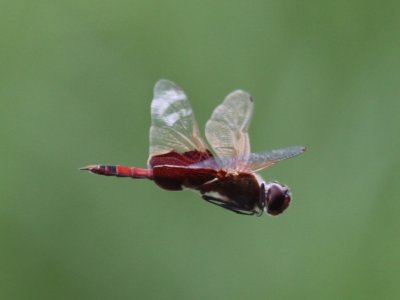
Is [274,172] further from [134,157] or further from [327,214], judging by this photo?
[134,157]

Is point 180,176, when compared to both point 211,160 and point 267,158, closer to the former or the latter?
point 211,160

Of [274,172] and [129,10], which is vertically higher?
[129,10]

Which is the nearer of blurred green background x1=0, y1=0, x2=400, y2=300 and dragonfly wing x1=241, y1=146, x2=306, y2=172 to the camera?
dragonfly wing x1=241, y1=146, x2=306, y2=172

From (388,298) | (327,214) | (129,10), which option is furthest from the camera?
(129,10)

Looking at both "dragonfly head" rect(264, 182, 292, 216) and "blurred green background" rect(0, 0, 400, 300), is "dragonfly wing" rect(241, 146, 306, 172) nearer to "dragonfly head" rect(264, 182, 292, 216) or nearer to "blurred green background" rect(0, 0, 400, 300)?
"dragonfly head" rect(264, 182, 292, 216)

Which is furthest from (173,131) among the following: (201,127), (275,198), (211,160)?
(201,127)

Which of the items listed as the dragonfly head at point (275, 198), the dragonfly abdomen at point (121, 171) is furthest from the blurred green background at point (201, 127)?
the dragonfly abdomen at point (121, 171)

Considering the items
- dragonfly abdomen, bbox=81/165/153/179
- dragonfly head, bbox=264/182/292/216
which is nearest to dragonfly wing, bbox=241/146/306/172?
dragonfly head, bbox=264/182/292/216

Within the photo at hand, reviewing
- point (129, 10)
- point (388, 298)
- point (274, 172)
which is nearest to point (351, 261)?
point (388, 298)
